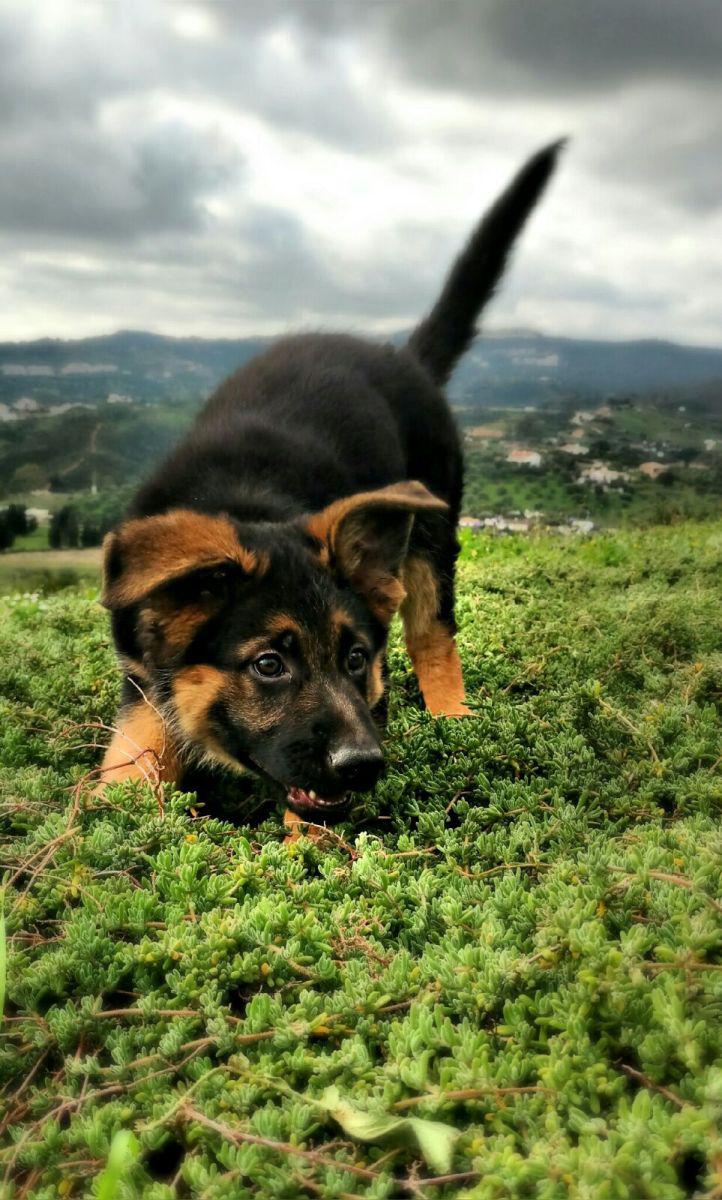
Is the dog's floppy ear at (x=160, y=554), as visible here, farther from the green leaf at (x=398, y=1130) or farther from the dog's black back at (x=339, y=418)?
the green leaf at (x=398, y=1130)

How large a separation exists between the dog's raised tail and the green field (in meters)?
3.07

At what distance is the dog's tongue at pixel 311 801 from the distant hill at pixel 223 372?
2.82m

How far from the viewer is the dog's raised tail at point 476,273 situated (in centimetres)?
541

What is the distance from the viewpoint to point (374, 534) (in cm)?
385

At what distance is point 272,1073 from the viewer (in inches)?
72.5

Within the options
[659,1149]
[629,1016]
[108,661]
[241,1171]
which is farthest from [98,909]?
[108,661]

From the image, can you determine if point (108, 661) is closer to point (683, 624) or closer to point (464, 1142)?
point (683, 624)

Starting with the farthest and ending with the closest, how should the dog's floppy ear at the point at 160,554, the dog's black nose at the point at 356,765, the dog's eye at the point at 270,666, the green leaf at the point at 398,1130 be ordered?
1. the dog's eye at the point at 270,666
2. the dog's floppy ear at the point at 160,554
3. the dog's black nose at the point at 356,765
4. the green leaf at the point at 398,1130

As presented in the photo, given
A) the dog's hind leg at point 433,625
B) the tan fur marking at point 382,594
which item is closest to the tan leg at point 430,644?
the dog's hind leg at point 433,625

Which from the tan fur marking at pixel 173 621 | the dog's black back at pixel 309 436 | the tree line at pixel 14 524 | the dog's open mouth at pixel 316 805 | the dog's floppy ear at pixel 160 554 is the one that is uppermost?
the dog's black back at pixel 309 436

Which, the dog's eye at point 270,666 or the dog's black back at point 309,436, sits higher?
the dog's black back at point 309,436

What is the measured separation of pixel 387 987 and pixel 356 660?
171 cm

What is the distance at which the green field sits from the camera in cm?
159

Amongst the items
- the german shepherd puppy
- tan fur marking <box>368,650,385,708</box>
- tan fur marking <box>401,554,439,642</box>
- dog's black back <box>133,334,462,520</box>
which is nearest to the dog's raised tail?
dog's black back <box>133,334,462,520</box>
